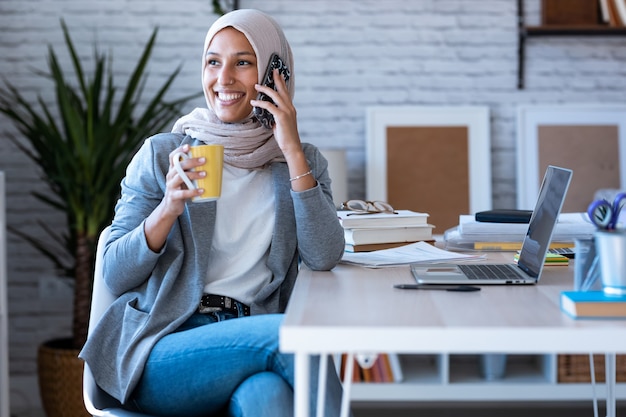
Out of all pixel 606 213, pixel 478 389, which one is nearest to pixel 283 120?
pixel 606 213

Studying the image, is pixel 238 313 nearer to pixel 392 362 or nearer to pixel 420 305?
pixel 420 305

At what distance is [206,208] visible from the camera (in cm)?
164

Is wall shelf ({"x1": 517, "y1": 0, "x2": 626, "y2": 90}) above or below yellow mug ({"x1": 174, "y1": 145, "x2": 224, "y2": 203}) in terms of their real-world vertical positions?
above

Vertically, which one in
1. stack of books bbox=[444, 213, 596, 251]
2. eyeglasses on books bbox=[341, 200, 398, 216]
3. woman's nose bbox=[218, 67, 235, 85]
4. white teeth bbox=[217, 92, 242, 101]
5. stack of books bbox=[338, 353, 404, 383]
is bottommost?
stack of books bbox=[338, 353, 404, 383]

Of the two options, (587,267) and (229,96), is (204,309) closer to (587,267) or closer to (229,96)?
(229,96)

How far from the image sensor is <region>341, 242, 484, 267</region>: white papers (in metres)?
1.66

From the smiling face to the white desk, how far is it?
2.30 feet

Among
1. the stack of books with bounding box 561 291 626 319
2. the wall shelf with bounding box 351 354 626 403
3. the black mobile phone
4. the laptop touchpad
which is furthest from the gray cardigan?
the wall shelf with bounding box 351 354 626 403

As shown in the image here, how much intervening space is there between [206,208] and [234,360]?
384 millimetres

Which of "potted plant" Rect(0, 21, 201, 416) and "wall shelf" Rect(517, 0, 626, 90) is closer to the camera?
"potted plant" Rect(0, 21, 201, 416)

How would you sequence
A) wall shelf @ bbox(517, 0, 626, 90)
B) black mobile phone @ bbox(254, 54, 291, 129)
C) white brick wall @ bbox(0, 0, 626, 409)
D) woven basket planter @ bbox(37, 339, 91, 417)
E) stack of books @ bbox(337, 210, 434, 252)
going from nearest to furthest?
1. black mobile phone @ bbox(254, 54, 291, 129)
2. stack of books @ bbox(337, 210, 434, 252)
3. woven basket planter @ bbox(37, 339, 91, 417)
4. wall shelf @ bbox(517, 0, 626, 90)
5. white brick wall @ bbox(0, 0, 626, 409)

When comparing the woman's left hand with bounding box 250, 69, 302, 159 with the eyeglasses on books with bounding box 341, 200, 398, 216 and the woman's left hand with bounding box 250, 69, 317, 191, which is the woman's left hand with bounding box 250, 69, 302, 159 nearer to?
the woman's left hand with bounding box 250, 69, 317, 191

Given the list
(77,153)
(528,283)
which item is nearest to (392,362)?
(77,153)

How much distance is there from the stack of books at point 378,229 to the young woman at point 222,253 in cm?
14
